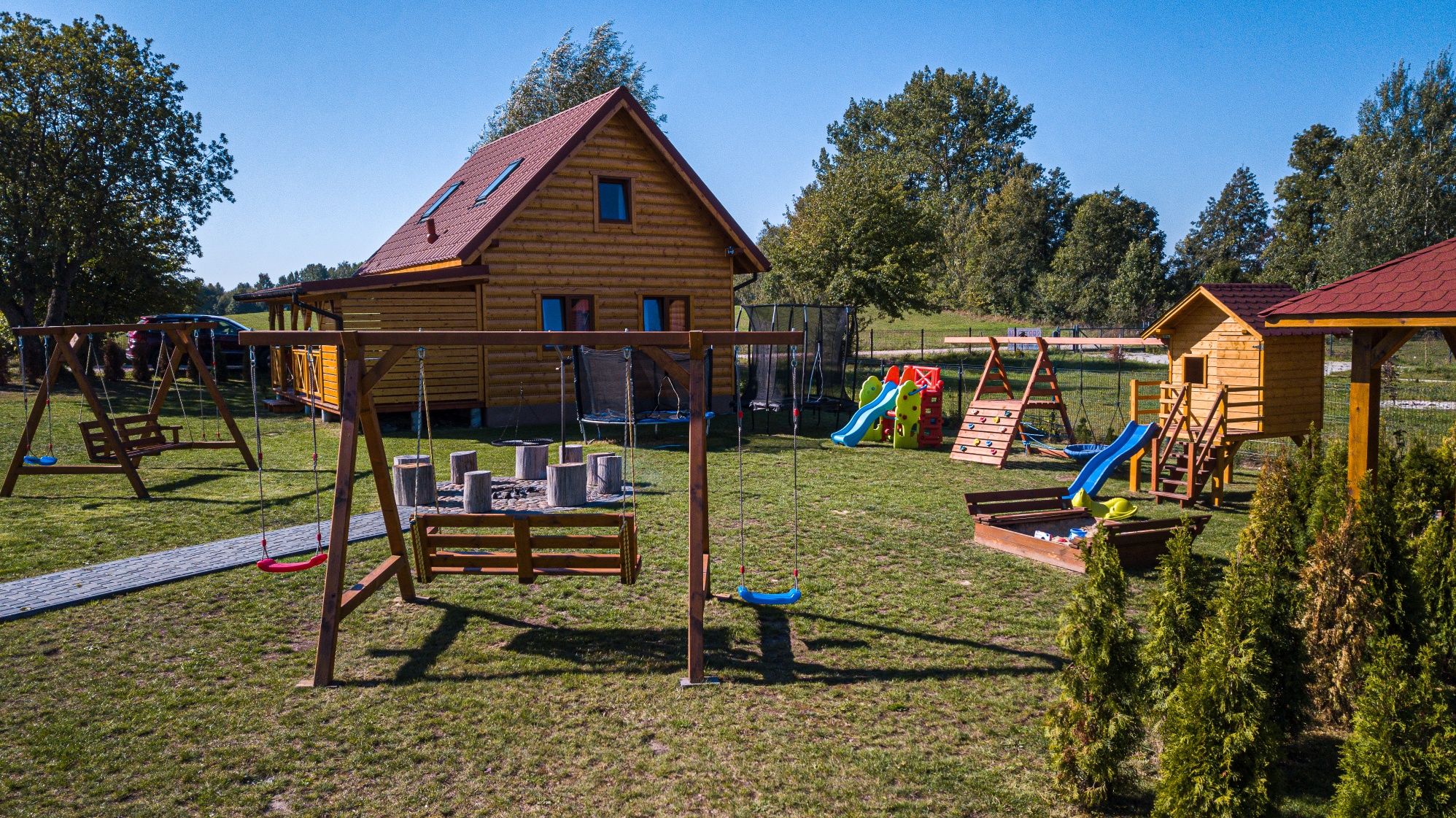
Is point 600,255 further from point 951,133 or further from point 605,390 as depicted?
point 951,133

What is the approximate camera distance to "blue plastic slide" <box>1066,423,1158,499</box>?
11.1 meters

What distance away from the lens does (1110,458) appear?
11.4 meters

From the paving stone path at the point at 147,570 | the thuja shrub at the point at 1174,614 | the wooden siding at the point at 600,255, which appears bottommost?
the paving stone path at the point at 147,570

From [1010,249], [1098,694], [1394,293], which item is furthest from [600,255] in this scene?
[1010,249]

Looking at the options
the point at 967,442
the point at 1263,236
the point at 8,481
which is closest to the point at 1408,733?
the point at 967,442

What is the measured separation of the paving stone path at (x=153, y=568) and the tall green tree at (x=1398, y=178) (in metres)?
50.2

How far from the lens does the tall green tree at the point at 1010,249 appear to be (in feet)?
235

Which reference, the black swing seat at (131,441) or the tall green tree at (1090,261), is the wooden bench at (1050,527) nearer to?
the black swing seat at (131,441)

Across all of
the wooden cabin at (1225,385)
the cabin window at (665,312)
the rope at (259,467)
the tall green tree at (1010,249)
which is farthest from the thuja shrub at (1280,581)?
the tall green tree at (1010,249)

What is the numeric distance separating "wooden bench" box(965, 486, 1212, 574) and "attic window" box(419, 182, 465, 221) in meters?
18.3

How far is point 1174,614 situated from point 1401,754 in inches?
59.1

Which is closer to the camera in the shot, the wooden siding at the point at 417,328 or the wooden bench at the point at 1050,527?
the wooden bench at the point at 1050,527

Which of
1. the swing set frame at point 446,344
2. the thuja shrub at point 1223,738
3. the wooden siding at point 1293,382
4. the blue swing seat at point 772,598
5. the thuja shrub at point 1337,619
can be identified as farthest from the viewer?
the wooden siding at point 1293,382

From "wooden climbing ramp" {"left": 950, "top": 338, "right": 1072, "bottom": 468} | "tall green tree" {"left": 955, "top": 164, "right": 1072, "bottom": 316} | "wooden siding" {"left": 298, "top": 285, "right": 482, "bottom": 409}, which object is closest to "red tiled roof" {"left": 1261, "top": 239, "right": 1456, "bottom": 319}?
"wooden climbing ramp" {"left": 950, "top": 338, "right": 1072, "bottom": 468}
